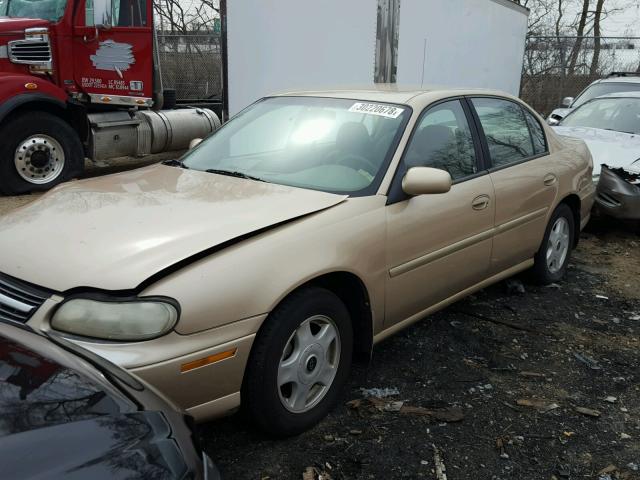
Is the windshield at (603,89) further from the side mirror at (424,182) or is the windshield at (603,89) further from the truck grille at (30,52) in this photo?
the truck grille at (30,52)

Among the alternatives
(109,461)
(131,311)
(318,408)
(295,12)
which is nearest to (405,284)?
(318,408)

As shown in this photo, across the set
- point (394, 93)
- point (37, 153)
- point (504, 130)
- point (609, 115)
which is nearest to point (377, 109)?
point (394, 93)

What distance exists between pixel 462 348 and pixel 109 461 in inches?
110

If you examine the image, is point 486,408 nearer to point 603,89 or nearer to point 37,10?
point 37,10

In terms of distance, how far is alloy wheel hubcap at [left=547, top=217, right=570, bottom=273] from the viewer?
4781 mm

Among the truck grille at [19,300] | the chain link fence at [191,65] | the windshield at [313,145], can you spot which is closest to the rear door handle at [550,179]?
the windshield at [313,145]

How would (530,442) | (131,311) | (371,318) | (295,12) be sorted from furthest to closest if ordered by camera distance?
→ (295,12) < (371,318) < (530,442) < (131,311)

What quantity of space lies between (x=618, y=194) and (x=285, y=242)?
4782 millimetres

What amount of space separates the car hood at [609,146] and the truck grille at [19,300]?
5.63m

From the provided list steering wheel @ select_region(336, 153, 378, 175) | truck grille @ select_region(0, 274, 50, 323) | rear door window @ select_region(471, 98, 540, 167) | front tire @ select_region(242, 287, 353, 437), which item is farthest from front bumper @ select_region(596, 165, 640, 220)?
truck grille @ select_region(0, 274, 50, 323)

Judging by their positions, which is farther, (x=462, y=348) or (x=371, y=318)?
(x=462, y=348)

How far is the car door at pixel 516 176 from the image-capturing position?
13.0 ft

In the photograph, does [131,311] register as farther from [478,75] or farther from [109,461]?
[478,75]

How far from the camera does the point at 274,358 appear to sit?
252 centimetres
